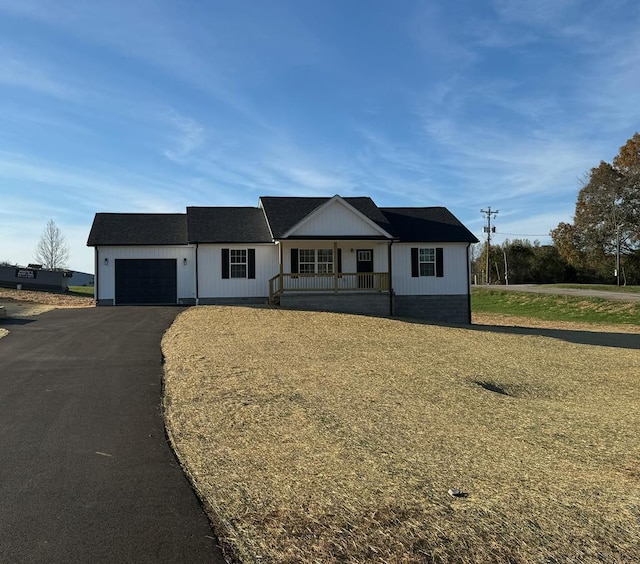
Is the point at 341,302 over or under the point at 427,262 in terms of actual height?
under

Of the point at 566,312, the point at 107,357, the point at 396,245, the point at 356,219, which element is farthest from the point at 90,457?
the point at 566,312

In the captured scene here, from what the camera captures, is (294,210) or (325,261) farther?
(294,210)

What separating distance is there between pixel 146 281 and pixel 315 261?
7274 millimetres

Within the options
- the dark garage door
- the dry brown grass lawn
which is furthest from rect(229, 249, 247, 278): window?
the dry brown grass lawn

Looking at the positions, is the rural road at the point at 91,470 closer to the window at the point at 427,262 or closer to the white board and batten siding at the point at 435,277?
the white board and batten siding at the point at 435,277

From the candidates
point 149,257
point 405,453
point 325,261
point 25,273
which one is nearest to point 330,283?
point 325,261

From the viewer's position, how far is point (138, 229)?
83.9 feet

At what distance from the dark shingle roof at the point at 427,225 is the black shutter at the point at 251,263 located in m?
6.41

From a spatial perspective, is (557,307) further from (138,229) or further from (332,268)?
(138,229)

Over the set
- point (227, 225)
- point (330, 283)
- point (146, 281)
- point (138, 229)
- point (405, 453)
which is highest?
point (227, 225)

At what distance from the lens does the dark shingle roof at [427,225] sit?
25391 mm

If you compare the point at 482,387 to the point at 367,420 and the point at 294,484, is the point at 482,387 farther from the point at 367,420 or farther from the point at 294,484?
the point at 294,484

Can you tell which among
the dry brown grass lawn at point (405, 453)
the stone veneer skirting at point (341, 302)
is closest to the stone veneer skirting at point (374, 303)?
the stone veneer skirting at point (341, 302)

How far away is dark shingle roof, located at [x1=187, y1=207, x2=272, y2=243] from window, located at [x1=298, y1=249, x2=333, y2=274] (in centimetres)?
162
